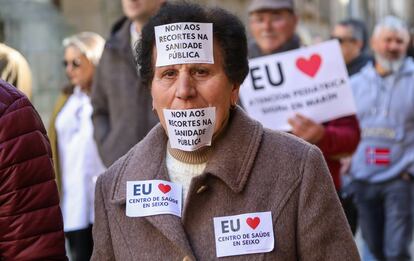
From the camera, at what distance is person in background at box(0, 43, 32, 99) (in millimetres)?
4699

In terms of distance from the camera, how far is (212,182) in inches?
125

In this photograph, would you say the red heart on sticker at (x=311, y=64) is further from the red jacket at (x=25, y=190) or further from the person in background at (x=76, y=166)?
the red jacket at (x=25, y=190)

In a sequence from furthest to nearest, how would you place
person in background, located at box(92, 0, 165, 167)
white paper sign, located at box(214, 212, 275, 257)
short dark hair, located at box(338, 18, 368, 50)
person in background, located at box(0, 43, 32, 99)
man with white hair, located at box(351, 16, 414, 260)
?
short dark hair, located at box(338, 18, 368, 50), man with white hair, located at box(351, 16, 414, 260), person in background, located at box(92, 0, 165, 167), person in background, located at box(0, 43, 32, 99), white paper sign, located at box(214, 212, 275, 257)

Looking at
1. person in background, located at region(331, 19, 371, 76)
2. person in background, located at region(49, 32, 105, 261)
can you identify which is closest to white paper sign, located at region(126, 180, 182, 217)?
person in background, located at region(49, 32, 105, 261)

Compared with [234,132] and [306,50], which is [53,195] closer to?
[234,132]

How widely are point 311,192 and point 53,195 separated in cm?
83

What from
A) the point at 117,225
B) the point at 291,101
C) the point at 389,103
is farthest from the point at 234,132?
the point at 389,103

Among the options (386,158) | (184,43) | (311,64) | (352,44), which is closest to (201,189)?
(184,43)

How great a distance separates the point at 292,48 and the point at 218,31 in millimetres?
2317

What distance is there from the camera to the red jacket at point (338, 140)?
5.03m

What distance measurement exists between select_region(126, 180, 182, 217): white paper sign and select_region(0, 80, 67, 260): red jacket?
0.25 meters

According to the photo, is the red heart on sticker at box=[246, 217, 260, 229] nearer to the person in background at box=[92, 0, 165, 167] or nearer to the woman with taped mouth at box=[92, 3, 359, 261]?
the woman with taped mouth at box=[92, 3, 359, 261]

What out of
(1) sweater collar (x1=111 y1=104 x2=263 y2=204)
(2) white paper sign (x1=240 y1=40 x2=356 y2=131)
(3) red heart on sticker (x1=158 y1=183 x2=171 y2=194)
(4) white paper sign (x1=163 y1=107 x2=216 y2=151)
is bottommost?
(2) white paper sign (x1=240 y1=40 x2=356 y2=131)

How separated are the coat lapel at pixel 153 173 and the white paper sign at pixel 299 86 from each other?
183 cm
